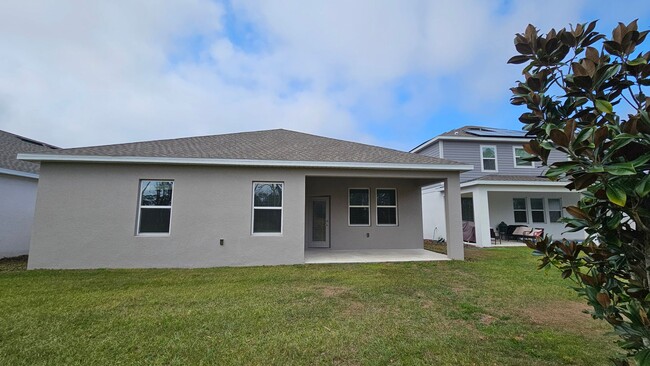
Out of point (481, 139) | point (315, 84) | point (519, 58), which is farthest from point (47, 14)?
point (481, 139)

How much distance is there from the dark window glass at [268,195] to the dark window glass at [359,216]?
386 cm

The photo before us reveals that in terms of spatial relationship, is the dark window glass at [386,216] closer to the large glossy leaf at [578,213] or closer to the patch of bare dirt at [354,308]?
the patch of bare dirt at [354,308]

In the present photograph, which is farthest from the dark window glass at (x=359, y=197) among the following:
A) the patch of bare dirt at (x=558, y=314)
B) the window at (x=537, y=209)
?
the window at (x=537, y=209)

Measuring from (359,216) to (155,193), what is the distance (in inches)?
284

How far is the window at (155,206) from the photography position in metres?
8.30

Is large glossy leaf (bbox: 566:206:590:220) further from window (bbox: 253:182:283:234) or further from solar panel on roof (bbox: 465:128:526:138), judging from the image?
solar panel on roof (bbox: 465:128:526:138)

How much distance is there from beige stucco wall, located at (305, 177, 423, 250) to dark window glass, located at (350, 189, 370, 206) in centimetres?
17

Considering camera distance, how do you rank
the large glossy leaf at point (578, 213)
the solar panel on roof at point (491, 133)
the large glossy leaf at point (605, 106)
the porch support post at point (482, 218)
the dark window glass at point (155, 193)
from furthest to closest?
the solar panel on roof at point (491, 133), the porch support post at point (482, 218), the dark window glass at point (155, 193), the large glossy leaf at point (578, 213), the large glossy leaf at point (605, 106)

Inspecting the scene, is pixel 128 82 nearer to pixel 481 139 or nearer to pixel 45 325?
pixel 45 325

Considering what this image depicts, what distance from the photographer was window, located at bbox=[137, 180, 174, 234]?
8.30m

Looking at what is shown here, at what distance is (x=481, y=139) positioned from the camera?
51.3 feet

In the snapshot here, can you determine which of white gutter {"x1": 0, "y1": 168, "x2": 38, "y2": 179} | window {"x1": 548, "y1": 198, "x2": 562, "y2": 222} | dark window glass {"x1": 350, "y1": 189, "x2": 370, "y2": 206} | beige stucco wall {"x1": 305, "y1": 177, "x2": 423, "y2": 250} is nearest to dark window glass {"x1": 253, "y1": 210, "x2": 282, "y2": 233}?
beige stucco wall {"x1": 305, "y1": 177, "x2": 423, "y2": 250}

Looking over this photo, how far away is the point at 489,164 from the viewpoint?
52.0ft

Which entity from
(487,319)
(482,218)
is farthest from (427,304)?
(482,218)
